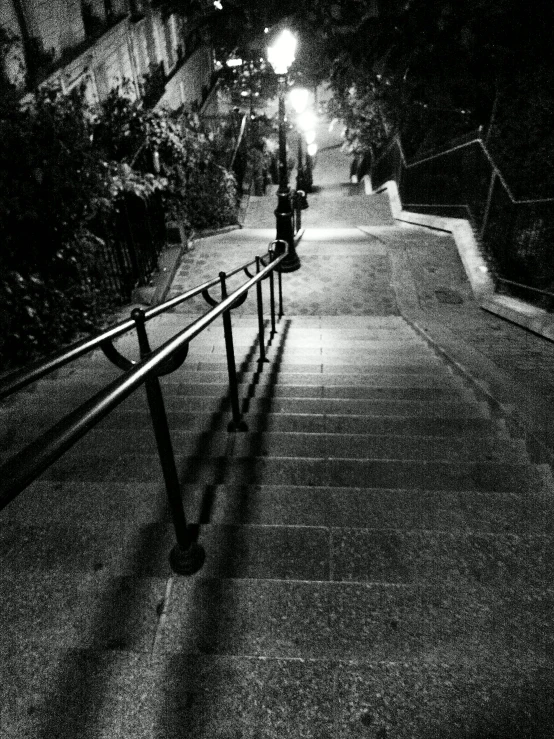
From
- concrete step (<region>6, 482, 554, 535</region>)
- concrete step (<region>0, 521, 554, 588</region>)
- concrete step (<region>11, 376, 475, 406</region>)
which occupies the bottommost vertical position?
concrete step (<region>11, 376, 475, 406</region>)

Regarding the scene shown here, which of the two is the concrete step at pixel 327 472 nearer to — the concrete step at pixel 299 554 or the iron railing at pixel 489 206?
the concrete step at pixel 299 554

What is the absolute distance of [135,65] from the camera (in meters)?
12.5

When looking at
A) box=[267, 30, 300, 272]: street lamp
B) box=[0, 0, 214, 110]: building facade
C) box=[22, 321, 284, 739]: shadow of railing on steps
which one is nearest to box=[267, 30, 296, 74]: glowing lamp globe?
box=[267, 30, 300, 272]: street lamp

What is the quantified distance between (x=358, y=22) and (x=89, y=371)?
496 centimetres

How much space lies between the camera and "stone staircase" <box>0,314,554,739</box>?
1.08m

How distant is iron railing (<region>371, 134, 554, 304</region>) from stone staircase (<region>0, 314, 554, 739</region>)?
211 inches

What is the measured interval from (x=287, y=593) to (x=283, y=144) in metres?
7.79

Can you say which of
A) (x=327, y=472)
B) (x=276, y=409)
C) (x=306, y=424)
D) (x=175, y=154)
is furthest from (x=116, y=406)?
(x=175, y=154)

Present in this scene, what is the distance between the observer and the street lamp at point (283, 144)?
6.17m

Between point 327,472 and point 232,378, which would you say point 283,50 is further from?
point 327,472

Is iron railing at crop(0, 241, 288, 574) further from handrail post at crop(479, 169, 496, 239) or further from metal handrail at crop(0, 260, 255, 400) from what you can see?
handrail post at crop(479, 169, 496, 239)

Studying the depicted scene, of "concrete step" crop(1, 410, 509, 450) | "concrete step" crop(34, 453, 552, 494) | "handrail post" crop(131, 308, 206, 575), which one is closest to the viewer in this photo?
"handrail post" crop(131, 308, 206, 575)

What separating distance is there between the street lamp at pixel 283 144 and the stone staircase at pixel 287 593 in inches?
216

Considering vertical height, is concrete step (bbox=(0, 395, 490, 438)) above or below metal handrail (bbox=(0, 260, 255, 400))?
below
